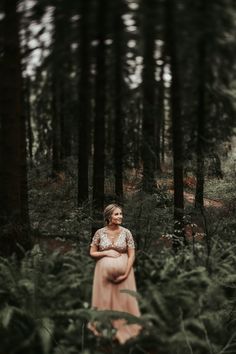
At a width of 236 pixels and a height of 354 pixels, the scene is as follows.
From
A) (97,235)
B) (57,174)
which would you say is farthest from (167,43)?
(57,174)

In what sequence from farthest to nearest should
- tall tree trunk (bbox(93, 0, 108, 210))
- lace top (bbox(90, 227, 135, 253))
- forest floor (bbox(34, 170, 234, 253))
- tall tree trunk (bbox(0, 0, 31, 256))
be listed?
1. forest floor (bbox(34, 170, 234, 253))
2. tall tree trunk (bbox(93, 0, 108, 210))
3. tall tree trunk (bbox(0, 0, 31, 256))
4. lace top (bbox(90, 227, 135, 253))

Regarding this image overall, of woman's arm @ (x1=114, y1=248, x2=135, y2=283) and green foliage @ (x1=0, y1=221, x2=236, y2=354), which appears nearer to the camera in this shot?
green foliage @ (x1=0, y1=221, x2=236, y2=354)

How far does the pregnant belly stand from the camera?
6.60m

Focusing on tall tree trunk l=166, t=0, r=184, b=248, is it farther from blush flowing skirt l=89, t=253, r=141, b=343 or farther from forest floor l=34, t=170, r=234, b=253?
blush flowing skirt l=89, t=253, r=141, b=343

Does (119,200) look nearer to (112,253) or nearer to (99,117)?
(99,117)

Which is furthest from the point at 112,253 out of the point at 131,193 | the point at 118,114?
the point at 131,193

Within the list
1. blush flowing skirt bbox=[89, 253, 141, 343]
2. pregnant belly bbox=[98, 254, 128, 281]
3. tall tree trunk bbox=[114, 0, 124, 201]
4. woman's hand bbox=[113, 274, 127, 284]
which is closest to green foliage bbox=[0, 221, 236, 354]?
blush flowing skirt bbox=[89, 253, 141, 343]

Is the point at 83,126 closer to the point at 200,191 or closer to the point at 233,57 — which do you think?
the point at 200,191

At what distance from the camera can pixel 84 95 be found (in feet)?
44.1

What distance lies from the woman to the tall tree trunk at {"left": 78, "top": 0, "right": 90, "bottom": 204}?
3.99m

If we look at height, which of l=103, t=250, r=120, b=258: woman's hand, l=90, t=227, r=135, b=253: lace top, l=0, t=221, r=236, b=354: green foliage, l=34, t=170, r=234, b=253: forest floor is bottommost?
l=34, t=170, r=234, b=253: forest floor

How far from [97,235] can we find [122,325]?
1.31m

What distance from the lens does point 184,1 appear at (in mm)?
7578

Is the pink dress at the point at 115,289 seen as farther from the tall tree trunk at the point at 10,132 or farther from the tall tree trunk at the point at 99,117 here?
the tall tree trunk at the point at 99,117
